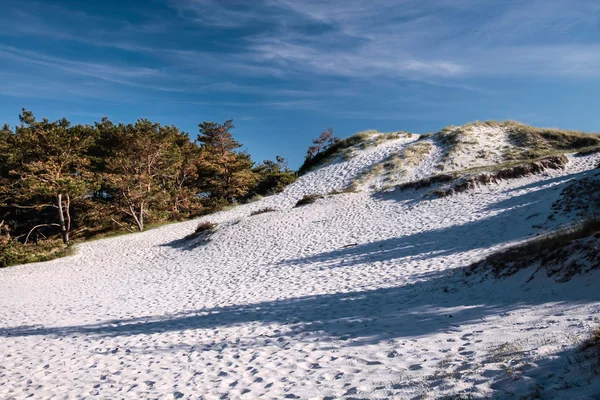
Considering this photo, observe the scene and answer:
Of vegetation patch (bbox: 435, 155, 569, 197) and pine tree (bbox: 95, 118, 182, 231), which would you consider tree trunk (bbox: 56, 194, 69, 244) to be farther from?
vegetation patch (bbox: 435, 155, 569, 197)

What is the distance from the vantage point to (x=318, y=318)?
24.1ft

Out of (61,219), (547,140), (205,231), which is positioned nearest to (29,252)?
(61,219)

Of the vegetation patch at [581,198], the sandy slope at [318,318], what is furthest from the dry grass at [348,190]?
the vegetation patch at [581,198]

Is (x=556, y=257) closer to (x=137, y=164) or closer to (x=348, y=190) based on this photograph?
(x=348, y=190)

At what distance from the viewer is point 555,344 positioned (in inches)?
148

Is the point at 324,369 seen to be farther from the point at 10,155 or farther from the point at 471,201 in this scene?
the point at 10,155

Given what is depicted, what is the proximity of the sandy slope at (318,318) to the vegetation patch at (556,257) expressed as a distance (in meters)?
0.34

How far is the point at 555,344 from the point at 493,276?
4050mm

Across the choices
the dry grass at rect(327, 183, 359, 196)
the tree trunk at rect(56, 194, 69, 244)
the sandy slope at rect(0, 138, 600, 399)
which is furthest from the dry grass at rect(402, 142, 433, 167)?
the tree trunk at rect(56, 194, 69, 244)

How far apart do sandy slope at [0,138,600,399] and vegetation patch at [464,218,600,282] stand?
340mm

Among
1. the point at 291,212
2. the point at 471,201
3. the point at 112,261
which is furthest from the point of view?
the point at 291,212

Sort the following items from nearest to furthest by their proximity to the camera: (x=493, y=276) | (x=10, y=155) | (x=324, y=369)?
(x=324, y=369), (x=493, y=276), (x=10, y=155)

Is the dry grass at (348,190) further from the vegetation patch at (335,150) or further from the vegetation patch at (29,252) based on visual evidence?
the vegetation patch at (29,252)

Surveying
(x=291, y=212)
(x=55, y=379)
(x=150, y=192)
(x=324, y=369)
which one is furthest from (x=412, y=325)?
(x=150, y=192)
